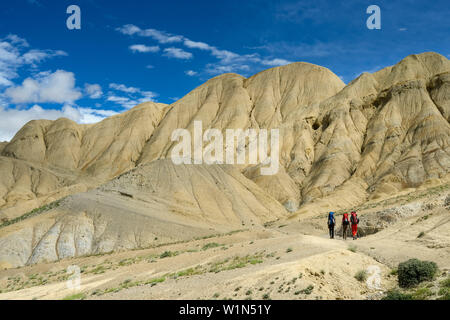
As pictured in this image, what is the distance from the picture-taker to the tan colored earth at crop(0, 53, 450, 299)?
13.5m

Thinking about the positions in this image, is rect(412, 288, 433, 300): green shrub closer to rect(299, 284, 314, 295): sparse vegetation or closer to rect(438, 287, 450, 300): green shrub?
rect(438, 287, 450, 300): green shrub

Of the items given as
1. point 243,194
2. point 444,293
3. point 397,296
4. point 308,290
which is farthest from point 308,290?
point 243,194

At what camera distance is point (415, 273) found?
10336mm

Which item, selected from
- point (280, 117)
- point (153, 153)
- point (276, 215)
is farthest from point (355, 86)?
point (153, 153)

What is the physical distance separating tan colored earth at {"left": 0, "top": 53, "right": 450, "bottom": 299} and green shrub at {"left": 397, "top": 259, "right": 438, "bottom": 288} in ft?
1.55

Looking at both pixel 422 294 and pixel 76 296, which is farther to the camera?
pixel 76 296

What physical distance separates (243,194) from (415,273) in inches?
1519

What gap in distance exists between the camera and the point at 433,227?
1599cm

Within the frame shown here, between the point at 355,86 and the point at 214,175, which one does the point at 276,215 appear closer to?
the point at 214,175

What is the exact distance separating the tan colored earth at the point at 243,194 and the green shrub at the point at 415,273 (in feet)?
1.55

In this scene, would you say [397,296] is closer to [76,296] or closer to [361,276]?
[361,276]

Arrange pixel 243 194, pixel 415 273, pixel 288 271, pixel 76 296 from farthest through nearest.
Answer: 1. pixel 243 194
2. pixel 76 296
3. pixel 288 271
4. pixel 415 273
